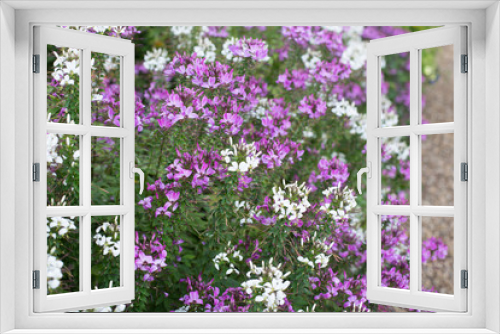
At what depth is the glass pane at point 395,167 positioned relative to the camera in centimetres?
352

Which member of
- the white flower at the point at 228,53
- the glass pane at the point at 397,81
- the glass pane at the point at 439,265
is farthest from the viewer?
the glass pane at the point at 439,265

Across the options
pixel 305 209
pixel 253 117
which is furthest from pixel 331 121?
pixel 305 209

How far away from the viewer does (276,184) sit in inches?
135

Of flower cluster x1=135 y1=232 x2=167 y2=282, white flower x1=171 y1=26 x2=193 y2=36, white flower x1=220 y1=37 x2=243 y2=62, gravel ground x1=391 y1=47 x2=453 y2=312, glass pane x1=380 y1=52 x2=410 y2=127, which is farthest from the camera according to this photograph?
gravel ground x1=391 y1=47 x2=453 y2=312

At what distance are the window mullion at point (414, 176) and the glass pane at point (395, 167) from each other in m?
1.02

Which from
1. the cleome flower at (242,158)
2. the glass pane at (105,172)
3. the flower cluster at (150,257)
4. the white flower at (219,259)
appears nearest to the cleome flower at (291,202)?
the cleome flower at (242,158)

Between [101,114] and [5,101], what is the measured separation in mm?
1056

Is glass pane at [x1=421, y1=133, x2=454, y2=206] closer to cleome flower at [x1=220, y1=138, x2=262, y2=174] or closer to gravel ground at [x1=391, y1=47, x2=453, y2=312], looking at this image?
gravel ground at [x1=391, y1=47, x2=453, y2=312]

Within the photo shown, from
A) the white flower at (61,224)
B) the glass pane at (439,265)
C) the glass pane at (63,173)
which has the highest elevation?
the glass pane at (63,173)

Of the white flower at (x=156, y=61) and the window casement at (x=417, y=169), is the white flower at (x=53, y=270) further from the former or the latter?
the window casement at (x=417, y=169)

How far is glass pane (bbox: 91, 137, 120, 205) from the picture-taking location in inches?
126

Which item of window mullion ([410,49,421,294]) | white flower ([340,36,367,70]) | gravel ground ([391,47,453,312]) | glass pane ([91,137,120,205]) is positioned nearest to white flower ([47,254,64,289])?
glass pane ([91,137,120,205])

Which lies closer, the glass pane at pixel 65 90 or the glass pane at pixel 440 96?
the glass pane at pixel 65 90
